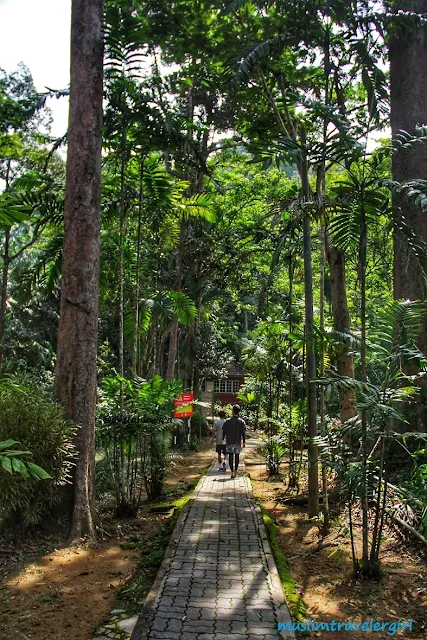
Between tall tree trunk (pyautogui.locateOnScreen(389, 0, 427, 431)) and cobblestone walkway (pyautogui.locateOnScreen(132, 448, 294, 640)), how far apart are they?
13.7ft

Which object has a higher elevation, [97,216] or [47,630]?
[97,216]

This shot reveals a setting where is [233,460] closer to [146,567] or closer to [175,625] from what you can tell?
[146,567]

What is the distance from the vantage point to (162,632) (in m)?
3.79

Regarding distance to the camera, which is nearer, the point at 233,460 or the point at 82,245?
the point at 82,245

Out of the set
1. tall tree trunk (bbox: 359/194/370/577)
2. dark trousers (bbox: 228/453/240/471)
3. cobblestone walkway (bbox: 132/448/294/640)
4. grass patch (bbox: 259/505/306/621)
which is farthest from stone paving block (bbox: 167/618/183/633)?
dark trousers (bbox: 228/453/240/471)

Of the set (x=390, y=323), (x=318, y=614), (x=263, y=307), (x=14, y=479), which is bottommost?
(x=318, y=614)

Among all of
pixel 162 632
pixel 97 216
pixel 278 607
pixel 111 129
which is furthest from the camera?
pixel 111 129

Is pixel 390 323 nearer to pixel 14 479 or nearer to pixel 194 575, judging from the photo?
pixel 194 575

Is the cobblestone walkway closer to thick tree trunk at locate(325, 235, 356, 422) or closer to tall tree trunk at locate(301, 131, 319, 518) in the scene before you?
tall tree trunk at locate(301, 131, 319, 518)

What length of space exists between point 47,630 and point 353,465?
299 centimetres

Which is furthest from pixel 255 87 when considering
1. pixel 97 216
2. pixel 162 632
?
pixel 162 632

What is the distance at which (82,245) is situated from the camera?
713 cm

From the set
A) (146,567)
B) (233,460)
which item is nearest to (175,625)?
(146,567)

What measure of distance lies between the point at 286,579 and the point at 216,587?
2.58ft
